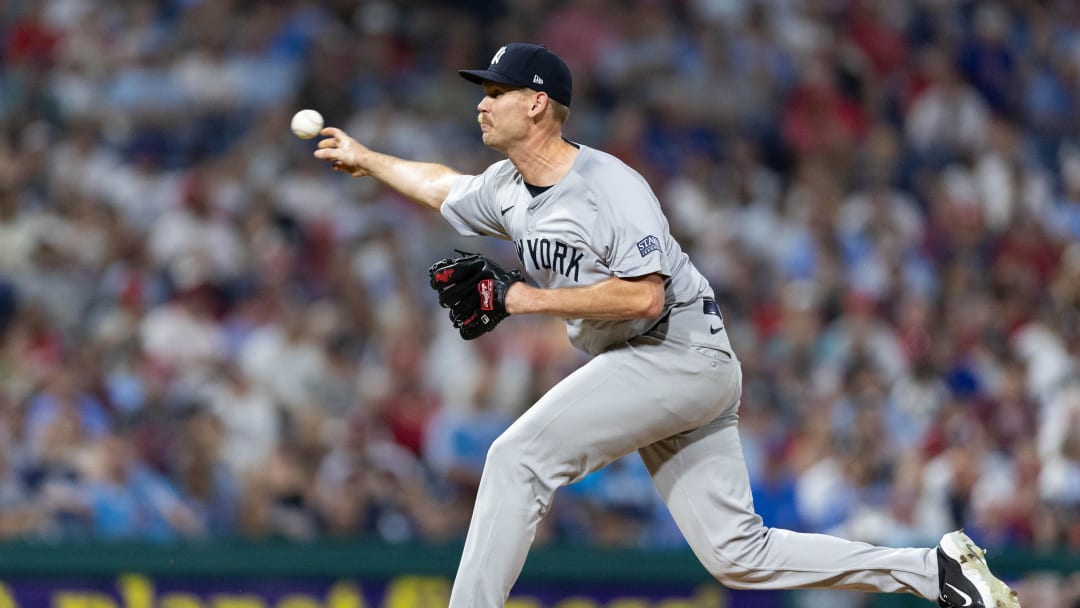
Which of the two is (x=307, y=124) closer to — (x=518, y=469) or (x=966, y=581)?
(x=518, y=469)

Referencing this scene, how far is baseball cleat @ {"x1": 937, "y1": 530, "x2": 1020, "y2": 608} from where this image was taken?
5055 mm

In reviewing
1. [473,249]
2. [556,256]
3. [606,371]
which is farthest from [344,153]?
[473,249]

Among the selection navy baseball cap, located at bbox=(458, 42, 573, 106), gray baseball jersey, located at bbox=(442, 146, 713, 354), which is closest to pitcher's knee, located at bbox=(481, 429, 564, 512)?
gray baseball jersey, located at bbox=(442, 146, 713, 354)

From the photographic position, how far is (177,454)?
8.98 meters

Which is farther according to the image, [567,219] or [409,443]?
[409,443]

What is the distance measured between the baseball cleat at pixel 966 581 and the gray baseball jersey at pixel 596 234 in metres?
1.19

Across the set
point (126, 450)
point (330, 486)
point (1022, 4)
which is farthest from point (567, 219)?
point (1022, 4)

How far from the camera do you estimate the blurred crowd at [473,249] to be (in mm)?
8820

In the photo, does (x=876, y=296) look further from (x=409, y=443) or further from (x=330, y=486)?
(x=330, y=486)

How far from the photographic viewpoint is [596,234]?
4.90m

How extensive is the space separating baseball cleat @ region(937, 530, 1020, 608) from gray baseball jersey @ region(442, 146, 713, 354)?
46.8 inches

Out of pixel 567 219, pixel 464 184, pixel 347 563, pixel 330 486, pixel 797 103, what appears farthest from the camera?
pixel 797 103

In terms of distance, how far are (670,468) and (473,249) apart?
5.43 m

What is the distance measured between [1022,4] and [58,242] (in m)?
8.54
